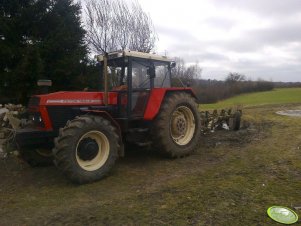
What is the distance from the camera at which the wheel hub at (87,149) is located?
252 inches

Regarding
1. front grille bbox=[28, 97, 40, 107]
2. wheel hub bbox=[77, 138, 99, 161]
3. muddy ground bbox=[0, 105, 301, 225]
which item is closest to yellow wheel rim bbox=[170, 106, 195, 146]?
muddy ground bbox=[0, 105, 301, 225]

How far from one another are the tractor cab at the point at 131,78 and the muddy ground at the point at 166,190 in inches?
48.8

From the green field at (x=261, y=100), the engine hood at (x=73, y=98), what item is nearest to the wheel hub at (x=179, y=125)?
the engine hood at (x=73, y=98)

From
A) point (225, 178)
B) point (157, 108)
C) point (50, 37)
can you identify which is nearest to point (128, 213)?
point (225, 178)

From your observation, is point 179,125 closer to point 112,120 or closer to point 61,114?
point 112,120

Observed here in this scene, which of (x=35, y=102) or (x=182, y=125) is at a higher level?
(x=35, y=102)

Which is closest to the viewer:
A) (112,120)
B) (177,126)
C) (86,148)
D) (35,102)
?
(86,148)

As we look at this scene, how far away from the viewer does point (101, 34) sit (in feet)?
85.3

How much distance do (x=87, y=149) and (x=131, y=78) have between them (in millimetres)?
1991

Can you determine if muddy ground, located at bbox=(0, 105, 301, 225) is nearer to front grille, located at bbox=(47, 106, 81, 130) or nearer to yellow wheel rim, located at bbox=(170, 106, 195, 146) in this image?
yellow wheel rim, located at bbox=(170, 106, 195, 146)

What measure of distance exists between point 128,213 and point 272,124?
325 inches

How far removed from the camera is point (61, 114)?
6.85 meters

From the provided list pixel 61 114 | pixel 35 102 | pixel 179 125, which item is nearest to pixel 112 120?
pixel 61 114

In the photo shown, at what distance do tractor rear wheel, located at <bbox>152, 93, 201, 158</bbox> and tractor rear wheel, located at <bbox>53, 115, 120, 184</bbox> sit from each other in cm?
127
